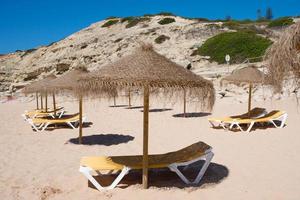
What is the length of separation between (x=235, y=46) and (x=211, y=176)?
75.7 feet

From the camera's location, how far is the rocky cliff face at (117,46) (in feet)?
103

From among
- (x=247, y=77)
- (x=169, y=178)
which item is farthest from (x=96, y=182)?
(x=247, y=77)

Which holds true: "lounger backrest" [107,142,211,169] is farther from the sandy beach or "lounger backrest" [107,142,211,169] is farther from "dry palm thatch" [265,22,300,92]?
"dry palm thatch" [265,22,300,92]

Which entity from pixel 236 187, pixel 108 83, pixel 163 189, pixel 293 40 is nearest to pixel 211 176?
pixel 236 187

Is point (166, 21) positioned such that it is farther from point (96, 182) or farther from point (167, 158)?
point (96, 182)

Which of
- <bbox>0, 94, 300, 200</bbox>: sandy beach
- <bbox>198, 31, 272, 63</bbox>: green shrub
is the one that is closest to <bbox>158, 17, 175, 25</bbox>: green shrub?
<bbox>198, 31, 272, 63</bbox>: green shrub

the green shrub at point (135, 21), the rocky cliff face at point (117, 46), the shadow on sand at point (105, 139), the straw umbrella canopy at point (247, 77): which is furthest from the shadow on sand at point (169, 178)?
the green shrub at point (135, 21)

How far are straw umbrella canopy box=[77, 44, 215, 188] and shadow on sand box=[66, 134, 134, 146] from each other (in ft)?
12.8

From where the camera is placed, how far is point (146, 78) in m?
4.92

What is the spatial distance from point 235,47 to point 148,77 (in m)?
24.0

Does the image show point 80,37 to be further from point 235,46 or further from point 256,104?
point 256,104

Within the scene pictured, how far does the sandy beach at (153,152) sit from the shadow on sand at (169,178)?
0.02 meters

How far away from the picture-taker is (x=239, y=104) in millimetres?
17047

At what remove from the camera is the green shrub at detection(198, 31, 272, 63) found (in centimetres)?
2650
